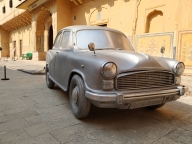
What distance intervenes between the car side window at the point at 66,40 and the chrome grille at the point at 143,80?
150 centimetres

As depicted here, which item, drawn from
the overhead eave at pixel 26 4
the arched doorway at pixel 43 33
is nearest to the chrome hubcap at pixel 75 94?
the arched doorway at pixel 43 33

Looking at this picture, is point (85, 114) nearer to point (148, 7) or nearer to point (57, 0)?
point (148, 7)

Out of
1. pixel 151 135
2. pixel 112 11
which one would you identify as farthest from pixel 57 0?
pixel 151 135

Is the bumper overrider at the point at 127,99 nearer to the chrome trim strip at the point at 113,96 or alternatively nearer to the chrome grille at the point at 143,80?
the chrome trim strip at the point at 113,96

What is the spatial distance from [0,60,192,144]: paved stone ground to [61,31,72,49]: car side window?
117cm

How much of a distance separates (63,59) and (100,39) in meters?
0.81

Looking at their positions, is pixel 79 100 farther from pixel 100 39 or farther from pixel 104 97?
pixel 100 39

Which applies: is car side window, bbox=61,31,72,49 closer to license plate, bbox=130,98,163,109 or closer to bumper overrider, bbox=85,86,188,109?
bumper overrider, bbox=85,86,188,109

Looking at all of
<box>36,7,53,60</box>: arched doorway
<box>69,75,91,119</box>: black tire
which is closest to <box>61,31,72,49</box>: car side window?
<box>69,75,91,119</box>: black tire

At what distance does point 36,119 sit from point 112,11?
9091 millimetres

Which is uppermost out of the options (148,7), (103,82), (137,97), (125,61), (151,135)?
(148,7)

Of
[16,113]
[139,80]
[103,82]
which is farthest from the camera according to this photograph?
[16,113]

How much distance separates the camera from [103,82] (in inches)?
79.8

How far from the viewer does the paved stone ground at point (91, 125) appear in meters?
1.93
